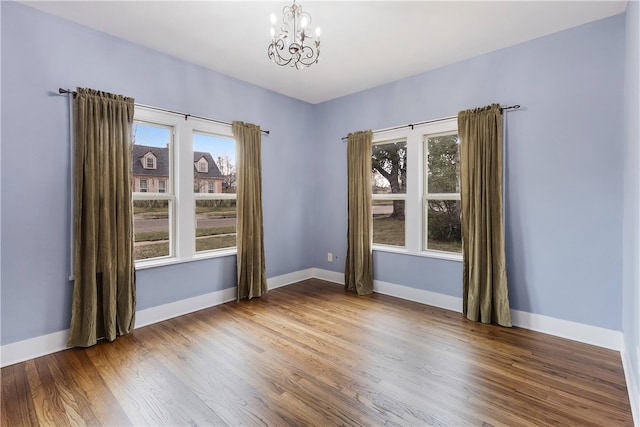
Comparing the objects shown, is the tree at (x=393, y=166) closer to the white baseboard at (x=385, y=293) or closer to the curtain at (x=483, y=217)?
the curtain at (x=483, y=217)

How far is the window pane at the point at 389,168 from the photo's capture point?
13.4ft

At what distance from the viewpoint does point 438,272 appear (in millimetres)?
3664

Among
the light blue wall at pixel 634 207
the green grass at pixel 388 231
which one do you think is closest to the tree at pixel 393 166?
the green grass at pixel 388 231

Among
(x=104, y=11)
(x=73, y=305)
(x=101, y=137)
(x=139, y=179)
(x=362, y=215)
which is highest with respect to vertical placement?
(x=104, y=11)

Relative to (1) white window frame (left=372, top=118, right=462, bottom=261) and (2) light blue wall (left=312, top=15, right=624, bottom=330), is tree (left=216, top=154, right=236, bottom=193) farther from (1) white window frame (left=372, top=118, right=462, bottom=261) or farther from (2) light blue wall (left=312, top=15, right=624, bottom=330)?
(2) light blue wall (left=312, top=15, right=624, bottom=330)

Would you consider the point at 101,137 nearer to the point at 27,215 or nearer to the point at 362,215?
the point at 27,215

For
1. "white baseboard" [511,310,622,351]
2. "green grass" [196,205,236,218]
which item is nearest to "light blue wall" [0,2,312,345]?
"green grass" [196,205,236,218]

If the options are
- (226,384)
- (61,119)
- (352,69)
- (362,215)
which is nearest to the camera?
(226,384)

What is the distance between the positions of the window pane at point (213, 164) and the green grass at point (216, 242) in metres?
0.61

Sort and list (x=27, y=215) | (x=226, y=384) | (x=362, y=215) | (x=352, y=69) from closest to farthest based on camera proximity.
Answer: (x=226, y=384) < (x=27, y=215) < (x=352, y=69) < (x=362, y=215)

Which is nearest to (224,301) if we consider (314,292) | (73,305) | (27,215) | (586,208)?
(314,292)

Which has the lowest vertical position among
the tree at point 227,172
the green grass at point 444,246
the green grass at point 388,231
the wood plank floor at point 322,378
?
the wood plank floor at point 322,378

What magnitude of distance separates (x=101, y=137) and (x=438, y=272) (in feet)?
12.4

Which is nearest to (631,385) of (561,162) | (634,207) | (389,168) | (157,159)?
(634,207)
